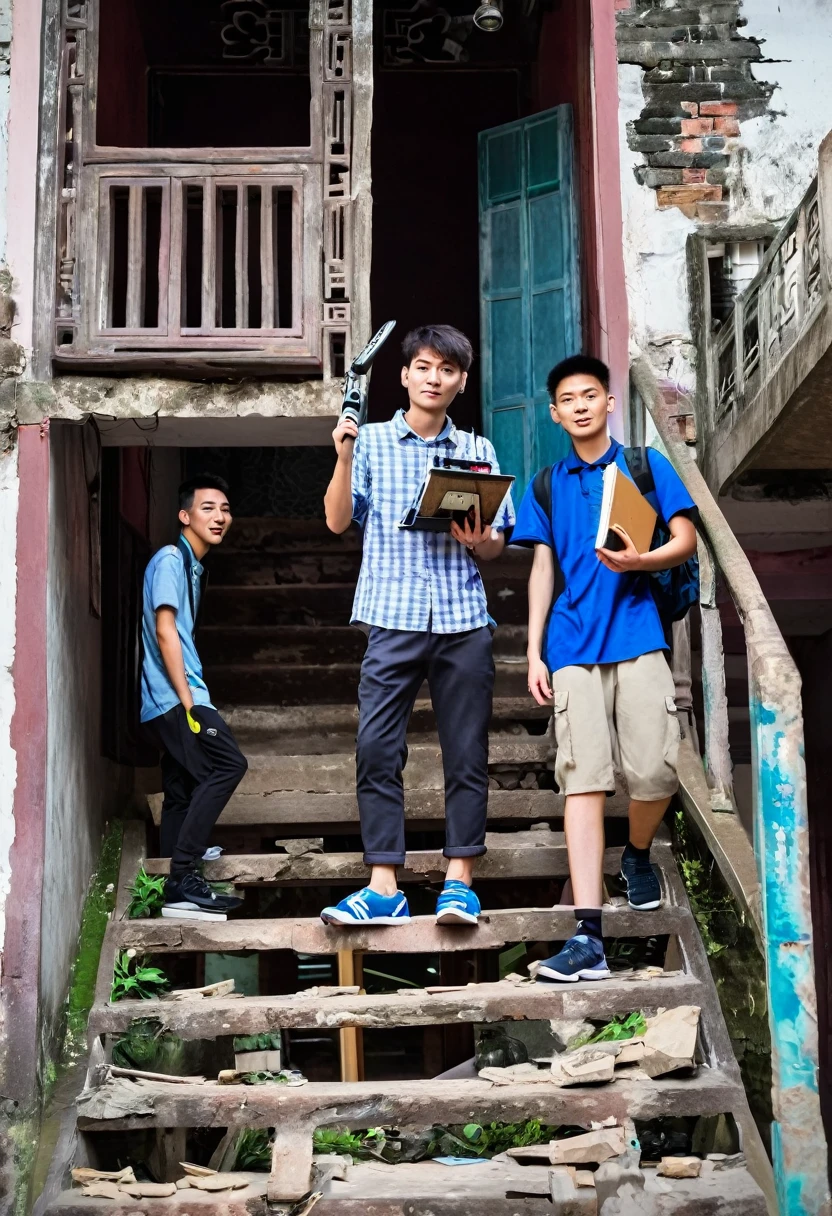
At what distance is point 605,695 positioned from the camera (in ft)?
14.2

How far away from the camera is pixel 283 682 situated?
6680mm

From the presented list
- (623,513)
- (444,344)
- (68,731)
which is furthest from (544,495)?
(68,731)

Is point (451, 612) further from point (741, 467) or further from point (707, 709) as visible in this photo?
point (741, 467)

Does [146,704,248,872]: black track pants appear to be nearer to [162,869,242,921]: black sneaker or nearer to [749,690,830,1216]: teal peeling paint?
[162,869,242,921]: black sneaker

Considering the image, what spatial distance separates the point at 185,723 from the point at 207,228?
6.45 feet

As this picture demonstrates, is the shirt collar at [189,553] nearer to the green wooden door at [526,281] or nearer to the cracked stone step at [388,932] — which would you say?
the cracked stone step at [388,932]

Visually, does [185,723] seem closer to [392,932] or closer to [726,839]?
[392,932]

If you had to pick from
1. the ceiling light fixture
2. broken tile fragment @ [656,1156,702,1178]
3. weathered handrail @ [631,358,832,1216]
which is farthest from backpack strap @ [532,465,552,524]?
the ceiling light fixture

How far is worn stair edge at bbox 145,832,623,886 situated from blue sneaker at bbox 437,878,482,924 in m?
0.46

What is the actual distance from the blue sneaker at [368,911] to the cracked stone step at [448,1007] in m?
0.24

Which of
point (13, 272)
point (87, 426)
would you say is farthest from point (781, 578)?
point (13, 272)

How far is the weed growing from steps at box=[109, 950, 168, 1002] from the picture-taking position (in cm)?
450

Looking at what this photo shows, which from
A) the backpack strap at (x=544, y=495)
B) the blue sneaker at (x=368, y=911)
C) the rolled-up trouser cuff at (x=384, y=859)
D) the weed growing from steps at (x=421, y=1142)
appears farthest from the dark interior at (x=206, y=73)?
the weed growing from steps at (x=421, y=1142)

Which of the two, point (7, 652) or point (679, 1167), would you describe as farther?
point (7, 652)
